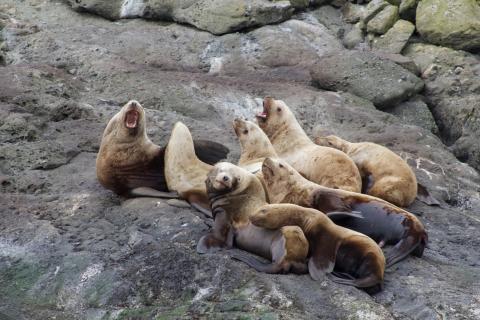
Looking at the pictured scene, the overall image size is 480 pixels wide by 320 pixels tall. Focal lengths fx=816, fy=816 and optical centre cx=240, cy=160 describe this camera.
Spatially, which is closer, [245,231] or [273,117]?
[245,231]

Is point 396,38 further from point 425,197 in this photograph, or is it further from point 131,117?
point 131,117

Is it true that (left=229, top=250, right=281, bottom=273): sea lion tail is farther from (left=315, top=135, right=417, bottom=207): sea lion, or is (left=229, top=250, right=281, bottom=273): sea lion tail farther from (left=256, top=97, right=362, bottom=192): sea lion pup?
(left=315, top=135, right=417, bottom=207): sea lion

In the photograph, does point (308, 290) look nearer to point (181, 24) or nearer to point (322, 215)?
point (322, 215)

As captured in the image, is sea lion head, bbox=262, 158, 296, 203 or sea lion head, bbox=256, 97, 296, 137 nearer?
sea lion head, bbox=262, 158, 296, 203

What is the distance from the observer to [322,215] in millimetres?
5918

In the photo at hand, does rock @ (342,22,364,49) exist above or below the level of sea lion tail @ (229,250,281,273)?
below

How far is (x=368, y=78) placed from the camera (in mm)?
11289

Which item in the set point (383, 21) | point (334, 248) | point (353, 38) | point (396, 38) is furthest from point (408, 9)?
point (334, 248)

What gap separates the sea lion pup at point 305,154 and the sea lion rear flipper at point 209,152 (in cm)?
69

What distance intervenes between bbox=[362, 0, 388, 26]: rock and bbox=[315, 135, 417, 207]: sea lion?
5695 millimetres

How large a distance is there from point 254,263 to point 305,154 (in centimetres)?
257

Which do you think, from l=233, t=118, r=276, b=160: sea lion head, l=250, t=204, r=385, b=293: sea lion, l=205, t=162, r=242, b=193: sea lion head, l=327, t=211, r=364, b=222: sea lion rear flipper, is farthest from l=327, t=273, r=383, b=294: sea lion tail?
l=233, t=118, r=276, b=160: sea lion head

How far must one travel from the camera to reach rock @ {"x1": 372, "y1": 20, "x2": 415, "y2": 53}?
1296 centimetres

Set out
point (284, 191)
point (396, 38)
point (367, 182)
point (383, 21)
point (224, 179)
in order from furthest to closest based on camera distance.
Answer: point (383, 21) → point (396, 38) → point (367, 182) → point (284, 191) → point (224, 179)
